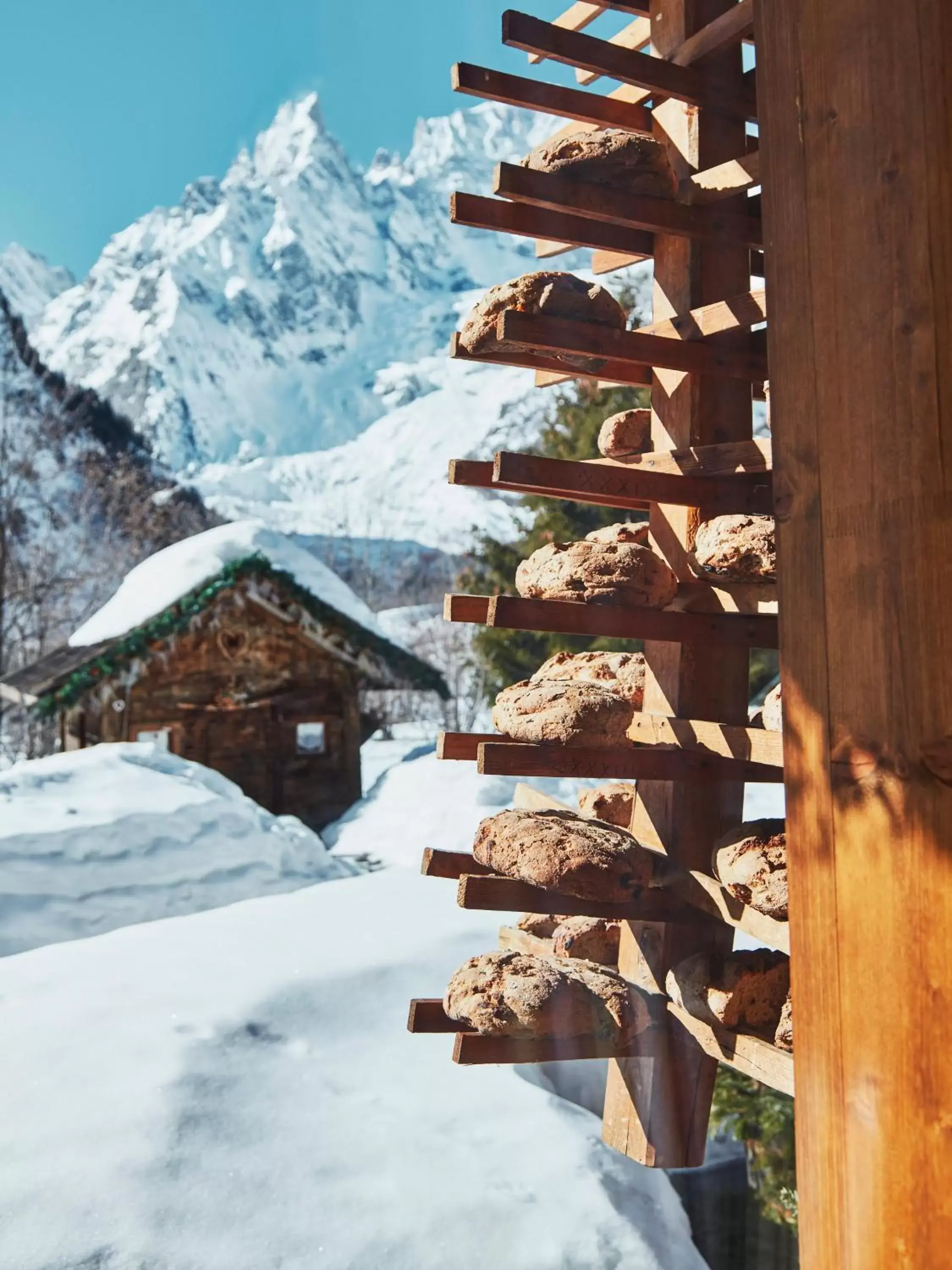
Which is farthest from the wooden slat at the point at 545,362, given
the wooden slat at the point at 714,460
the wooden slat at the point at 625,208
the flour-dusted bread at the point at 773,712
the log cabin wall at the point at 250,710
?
the log cabin wall at the point at 250,710

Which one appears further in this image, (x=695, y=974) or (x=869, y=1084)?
(x=695, y=974)

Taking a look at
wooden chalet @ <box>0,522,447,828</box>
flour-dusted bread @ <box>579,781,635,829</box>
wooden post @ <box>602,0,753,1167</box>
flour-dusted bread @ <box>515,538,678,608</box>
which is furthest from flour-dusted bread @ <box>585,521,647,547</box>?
wooden chalet @ <box>0,522,447,828</box>

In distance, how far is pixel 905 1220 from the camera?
159cm

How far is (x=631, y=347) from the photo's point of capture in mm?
2279

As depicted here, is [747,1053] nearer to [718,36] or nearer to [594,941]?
[594,941]

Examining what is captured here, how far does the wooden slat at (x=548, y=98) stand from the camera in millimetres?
2230

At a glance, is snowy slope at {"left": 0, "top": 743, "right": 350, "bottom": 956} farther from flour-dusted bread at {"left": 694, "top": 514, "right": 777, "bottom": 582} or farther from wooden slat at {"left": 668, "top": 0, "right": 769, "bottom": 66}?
wooden slat at {"left": 668, "top": 0, "right": 769, "bottom": 66}

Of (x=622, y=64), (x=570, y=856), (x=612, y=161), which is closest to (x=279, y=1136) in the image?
(x=570, y=856)

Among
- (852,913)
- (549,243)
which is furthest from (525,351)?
(852,913)

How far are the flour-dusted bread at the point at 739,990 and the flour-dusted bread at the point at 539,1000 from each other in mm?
165

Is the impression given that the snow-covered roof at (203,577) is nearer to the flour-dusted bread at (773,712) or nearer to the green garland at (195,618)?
the green garland at (195,618)

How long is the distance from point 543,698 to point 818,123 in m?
1.19

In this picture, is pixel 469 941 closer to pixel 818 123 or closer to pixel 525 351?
pixel 525 351

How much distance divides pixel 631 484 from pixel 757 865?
2.67 feet
